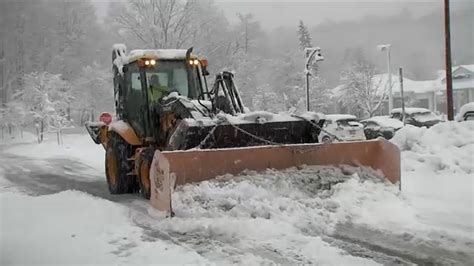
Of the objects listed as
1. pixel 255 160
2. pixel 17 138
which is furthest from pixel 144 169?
pixel 17 138

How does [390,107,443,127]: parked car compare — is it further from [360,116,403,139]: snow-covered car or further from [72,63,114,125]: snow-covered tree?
[72,63,114,125]: snow-covered tree

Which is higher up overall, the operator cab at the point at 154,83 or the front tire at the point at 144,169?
the operator cab at the point at 154,83

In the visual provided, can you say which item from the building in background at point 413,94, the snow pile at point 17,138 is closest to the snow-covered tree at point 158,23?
the snow pile at point 17,138

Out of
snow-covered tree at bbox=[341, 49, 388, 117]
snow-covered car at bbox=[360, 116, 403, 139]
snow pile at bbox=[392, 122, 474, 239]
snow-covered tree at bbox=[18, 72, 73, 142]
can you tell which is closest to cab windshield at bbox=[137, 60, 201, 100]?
snow pile at bbox=[392, 122, 474, 239]

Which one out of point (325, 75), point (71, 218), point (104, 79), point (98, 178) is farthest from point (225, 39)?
point (71, 218)

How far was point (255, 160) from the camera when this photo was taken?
682cm

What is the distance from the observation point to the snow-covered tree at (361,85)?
42.5 m

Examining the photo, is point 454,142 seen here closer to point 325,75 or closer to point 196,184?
point 196,184

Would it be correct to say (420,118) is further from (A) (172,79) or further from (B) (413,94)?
(B) (413,94)

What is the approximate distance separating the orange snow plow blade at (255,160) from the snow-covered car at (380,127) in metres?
13.6

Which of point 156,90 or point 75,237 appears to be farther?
point 156,90

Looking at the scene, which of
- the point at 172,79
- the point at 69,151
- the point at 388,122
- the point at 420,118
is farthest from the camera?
the point at 420,118

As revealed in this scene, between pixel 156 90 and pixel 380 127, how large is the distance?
14761 mm

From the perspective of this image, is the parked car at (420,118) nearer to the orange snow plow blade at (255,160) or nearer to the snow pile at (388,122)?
the snow pile at (388,122)
